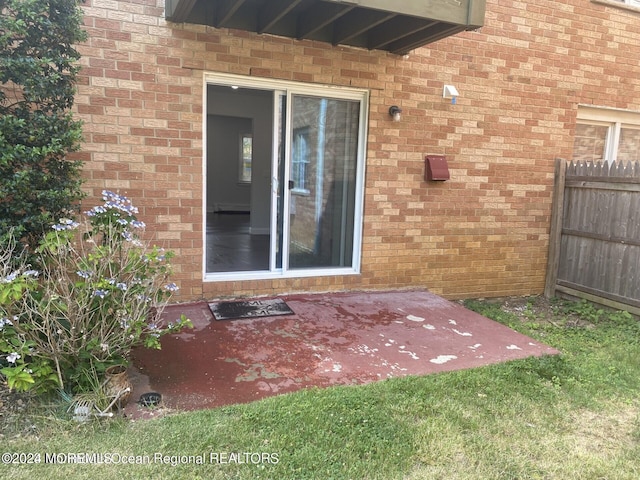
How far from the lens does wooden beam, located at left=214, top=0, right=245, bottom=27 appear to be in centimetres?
419

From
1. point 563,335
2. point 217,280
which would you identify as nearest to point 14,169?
point 217,280

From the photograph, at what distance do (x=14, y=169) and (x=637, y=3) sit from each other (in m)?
8.32

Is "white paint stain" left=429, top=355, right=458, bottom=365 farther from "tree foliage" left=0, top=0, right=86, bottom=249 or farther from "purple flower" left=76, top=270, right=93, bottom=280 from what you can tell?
"tree foliage" left=0, top=0, right=86, bottom=249

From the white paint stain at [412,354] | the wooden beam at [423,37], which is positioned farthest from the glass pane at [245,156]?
the white paint stain at [412,354]

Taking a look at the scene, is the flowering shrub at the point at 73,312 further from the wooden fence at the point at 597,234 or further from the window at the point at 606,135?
the window at the point at 606,135

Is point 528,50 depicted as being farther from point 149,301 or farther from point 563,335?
point 149,301

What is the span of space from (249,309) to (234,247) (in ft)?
9.73

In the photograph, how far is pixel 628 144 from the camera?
741 centimetres

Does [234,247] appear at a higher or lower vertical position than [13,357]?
lower

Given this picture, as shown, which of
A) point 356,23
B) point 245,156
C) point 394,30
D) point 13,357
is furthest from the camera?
point 245,156

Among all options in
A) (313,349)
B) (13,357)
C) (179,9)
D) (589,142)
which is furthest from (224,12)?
(589,142)

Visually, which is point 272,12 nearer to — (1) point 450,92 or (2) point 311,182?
(2) point 311,182

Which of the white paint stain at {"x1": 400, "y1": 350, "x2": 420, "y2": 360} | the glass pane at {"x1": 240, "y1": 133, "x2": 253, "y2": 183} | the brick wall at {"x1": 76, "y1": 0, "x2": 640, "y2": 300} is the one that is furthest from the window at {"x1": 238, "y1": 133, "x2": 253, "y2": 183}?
the white paint stain at {"x1": 400, "y1": 350, "x2": 420, "y2": 360}

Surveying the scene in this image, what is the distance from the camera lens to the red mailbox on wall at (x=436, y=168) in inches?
228
